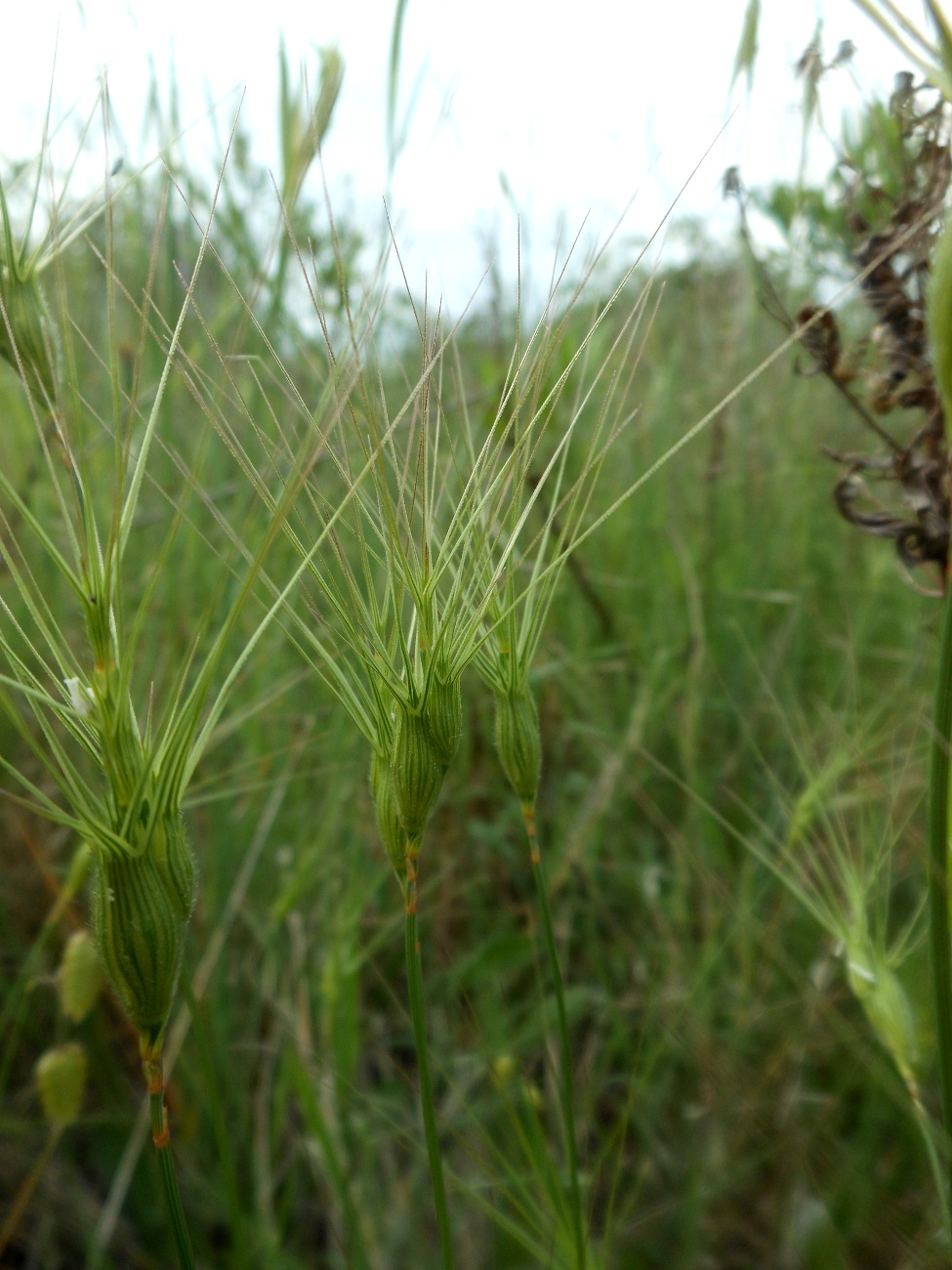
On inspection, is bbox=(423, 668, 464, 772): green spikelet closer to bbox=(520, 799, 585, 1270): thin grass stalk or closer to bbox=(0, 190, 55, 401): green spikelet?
bbox=(520, 799, 585, 1270): thin grass stalk

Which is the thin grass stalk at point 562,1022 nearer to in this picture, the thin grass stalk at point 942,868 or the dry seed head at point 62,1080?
the thin grass stalk at point 942,868

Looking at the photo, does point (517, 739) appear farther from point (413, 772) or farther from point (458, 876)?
point (458, 876)

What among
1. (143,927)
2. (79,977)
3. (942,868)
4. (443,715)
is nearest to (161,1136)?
A: (143,927)

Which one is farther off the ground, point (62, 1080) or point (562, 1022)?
point (562, 1022)

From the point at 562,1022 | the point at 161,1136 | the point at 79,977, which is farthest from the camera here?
the point at 79,977

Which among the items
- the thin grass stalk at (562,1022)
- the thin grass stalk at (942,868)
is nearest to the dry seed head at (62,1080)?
the thin grass stalk at (562,1022)

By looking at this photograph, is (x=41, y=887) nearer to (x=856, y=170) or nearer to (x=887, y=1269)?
(x=887, y=1269)

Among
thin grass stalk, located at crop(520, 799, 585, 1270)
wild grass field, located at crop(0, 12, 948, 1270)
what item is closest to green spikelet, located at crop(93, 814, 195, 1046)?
wild grass field, located at crop(0, 12, 948, 1270)
